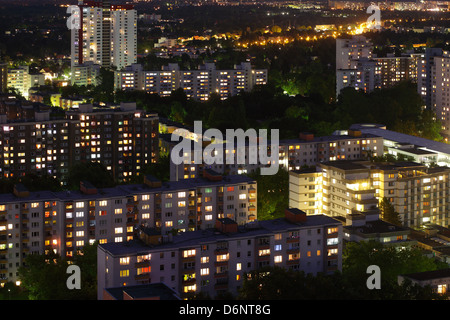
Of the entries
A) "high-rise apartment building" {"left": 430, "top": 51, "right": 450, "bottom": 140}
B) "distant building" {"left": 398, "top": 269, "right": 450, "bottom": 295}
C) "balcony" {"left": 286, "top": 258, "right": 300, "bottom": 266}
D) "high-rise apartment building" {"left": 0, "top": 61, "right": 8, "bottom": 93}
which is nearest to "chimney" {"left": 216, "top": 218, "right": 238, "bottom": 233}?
"balcony" {"left": 286, "top": 258, "right": 300, "bottom": 266}

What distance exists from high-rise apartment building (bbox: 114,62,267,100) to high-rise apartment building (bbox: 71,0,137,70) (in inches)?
253

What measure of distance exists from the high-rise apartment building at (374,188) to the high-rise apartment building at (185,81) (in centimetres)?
1439

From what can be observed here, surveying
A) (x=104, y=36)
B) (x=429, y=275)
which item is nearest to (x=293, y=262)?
(x=429, y=275)

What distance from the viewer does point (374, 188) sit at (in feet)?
55.4

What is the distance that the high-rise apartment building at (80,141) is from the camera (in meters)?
20.7

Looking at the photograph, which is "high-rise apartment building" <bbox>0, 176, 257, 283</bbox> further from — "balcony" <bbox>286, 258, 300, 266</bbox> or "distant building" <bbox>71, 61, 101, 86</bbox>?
"distant building" <bbox>71, 61, 101, 86</bbox>

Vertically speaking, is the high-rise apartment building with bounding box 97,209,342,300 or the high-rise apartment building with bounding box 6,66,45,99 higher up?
the high-rise apartment building with bounding box 6,66,45,99

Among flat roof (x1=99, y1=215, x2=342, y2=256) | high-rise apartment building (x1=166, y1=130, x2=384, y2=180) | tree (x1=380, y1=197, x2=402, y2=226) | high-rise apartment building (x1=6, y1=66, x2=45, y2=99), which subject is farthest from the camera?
high-rise apartment building (x1=6, y1=66, x2=45, y2=99)

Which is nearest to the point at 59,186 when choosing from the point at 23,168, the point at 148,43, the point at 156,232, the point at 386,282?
the point at 23,168

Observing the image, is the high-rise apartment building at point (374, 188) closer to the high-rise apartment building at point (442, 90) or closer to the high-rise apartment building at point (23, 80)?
the high-rise apartment building at point (442, 90)

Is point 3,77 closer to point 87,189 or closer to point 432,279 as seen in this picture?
point 87,189

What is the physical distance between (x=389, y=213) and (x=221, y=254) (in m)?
4.47

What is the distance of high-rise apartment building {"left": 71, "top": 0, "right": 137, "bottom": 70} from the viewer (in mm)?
38000
